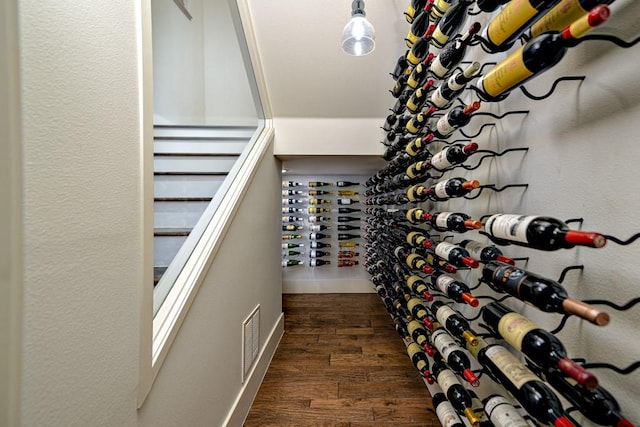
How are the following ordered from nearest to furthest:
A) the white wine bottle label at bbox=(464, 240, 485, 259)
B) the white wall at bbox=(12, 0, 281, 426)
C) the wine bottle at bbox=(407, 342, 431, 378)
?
the white wall at bbox=(12, 0, 281, 426) < the white wine bottle label at bbox=(464, 240, 485, 259) < the wine bottle at bbox=(407, 342, 431, 378)

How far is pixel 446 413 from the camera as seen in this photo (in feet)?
3.50

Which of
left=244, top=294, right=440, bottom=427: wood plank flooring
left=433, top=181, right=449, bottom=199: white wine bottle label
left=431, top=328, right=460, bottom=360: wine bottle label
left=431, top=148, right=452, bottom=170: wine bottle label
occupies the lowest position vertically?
left=244, top=294, right=440, bottom=427: wood plank flooring

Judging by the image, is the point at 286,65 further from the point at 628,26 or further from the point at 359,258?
the point at 359,258

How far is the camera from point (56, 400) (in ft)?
1.56

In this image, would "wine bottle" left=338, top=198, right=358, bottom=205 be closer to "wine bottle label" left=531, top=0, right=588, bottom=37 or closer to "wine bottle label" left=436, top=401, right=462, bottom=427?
"wine bottle label" left=436, top=401, right=462, bottom=427

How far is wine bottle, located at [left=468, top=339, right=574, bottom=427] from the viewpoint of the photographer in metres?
0.56

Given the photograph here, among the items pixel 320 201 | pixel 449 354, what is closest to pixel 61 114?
pixel 449 354

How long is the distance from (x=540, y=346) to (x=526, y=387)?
0.14 m

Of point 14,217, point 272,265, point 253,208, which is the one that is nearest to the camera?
point 14,217

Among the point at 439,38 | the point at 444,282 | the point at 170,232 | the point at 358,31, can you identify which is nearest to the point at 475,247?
the point at 444,282

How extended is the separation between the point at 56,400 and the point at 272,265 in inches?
68.1

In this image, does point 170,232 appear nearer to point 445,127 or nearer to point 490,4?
point 445,127

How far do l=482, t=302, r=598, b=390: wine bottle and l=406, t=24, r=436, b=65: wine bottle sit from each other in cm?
114

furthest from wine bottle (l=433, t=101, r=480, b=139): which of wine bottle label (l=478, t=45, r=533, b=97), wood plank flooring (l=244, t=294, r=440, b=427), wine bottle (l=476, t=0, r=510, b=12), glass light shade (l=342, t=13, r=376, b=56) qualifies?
wood plank flooring (l=244, t=294, r=440, b=427)
